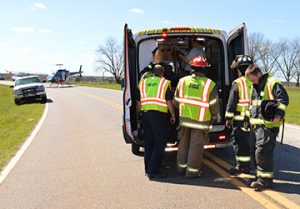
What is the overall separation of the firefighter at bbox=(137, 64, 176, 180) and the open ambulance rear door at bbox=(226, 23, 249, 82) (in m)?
1.41

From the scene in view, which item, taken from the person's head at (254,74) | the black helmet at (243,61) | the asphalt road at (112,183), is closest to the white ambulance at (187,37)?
the black helmet at (243,61)

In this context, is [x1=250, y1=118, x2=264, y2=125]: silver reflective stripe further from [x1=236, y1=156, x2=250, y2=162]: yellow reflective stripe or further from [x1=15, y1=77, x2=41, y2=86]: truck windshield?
[x1=15, y1=77, x2=41, y2=86]: truck windshield

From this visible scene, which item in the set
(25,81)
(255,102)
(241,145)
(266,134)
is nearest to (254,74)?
(255,102)

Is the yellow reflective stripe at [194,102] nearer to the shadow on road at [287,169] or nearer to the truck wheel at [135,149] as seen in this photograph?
the shadow on road at [287,169]

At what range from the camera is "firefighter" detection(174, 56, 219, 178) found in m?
5.70

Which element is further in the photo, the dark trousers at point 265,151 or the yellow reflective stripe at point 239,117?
the yellow reflective stripe at point 239,117

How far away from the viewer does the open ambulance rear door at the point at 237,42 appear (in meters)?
6.12

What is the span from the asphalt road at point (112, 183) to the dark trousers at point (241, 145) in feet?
1.41

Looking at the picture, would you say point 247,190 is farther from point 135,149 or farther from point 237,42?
point 135,149

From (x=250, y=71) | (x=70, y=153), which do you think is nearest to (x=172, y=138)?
(x=250, y=71)

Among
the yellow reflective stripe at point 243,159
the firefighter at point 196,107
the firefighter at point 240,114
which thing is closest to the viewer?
the firefighter at point 196,107

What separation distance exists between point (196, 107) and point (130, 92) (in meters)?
1.26

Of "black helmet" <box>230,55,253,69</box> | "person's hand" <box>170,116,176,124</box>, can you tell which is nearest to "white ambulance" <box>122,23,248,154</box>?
"black helmet" <box>230,55,253,69</box>

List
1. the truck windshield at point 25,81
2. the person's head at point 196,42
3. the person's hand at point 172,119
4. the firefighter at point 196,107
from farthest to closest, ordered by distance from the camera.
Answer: the truck windshield at point 25,81, the person's head at point 196,42, the person's hand at point 172,119, the firefighter at point 196,107
